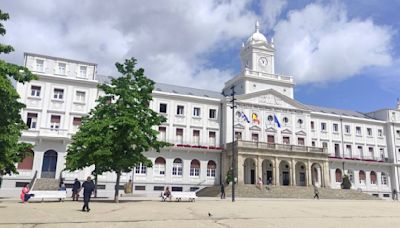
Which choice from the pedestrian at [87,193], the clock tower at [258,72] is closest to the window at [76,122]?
the clock tower at [258,72]

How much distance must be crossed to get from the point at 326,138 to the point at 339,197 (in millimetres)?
14104

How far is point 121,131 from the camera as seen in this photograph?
22.5 metres

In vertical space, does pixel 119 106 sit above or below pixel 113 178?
above

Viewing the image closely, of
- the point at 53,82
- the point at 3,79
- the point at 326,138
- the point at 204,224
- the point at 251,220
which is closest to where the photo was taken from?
the point at 204,224

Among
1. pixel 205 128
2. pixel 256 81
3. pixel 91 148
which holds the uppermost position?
pixel 256 81

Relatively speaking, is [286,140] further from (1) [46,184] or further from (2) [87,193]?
(2) [87,193]

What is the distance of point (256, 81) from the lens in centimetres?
4838

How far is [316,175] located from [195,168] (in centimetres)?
1777

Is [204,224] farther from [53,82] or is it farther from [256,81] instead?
[256,81]

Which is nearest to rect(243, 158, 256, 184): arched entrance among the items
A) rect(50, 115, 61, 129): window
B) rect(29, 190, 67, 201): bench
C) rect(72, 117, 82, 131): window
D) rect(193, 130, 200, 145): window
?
rect(193, 130, 200, 145): window

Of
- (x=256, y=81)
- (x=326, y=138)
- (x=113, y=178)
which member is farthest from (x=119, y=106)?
(x=326, y=138)

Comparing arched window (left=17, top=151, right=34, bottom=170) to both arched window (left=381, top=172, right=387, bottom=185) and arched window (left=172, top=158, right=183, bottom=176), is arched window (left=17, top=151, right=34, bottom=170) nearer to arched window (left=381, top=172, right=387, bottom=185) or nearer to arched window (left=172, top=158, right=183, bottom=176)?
arched window (left=172, top=158, right=183, bottom=176)

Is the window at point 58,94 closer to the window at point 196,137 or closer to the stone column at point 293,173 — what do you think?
the window at point 196,137

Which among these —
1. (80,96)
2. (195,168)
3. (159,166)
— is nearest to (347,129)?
(195,168)
